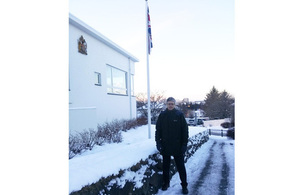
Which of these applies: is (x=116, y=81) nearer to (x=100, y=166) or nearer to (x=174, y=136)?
(x=174, y=136)

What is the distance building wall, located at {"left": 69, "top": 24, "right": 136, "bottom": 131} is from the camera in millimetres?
6211

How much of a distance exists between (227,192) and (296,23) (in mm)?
3034

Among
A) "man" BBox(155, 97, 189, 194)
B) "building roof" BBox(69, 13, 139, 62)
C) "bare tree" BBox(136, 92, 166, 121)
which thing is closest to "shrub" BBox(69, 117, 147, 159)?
"man" BBox(155, 97, 189, 194)

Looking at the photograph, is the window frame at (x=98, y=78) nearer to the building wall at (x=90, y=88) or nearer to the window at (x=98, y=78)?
the window at (x=98, y=78)

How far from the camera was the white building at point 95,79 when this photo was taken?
6.66 m

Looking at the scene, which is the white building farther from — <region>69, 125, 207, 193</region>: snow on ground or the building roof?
<region>69, 125, 207, 193</region>: snow on ground

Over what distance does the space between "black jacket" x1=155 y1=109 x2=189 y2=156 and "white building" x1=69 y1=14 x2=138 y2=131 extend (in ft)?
12.3

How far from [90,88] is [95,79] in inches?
36.1

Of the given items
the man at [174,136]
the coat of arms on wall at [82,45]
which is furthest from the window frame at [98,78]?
the man at [174,136]

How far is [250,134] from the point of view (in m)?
1.24

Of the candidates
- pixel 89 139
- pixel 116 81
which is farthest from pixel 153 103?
pixel 89 139
